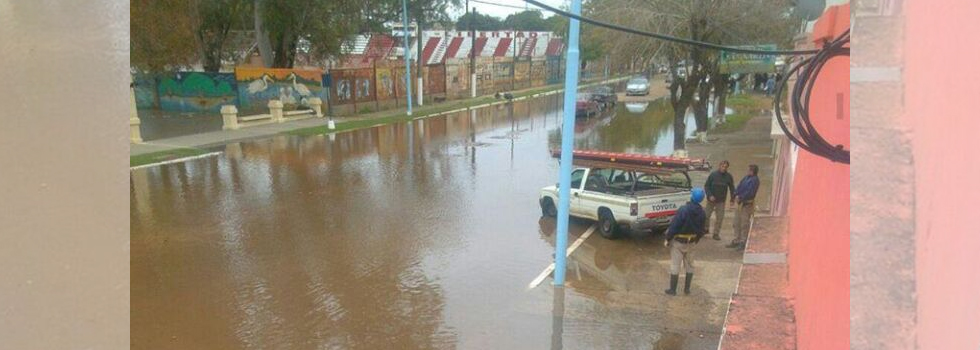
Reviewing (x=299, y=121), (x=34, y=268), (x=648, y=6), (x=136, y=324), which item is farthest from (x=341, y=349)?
(x=299, y=121)

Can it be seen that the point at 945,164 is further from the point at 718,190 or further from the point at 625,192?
the point at 625,192

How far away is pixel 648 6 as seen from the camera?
18469 mm

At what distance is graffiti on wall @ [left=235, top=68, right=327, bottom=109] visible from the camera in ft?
109

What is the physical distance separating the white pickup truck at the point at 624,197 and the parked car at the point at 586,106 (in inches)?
800

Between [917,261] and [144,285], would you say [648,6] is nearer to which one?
[144,285]

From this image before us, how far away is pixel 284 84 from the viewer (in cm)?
3322

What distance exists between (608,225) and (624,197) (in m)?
0.60

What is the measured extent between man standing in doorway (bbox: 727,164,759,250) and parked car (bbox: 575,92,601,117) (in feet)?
70.9

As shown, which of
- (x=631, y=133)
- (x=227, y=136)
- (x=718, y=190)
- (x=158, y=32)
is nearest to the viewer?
(x=718, y=190)

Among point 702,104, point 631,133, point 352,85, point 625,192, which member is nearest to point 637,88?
point 631,133

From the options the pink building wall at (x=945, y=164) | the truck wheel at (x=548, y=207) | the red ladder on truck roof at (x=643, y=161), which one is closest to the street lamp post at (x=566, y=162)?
the red ladder on truck roof at (x=643, y=161)

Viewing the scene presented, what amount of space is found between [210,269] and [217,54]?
30195 mm

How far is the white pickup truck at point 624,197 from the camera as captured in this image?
10.8 metres

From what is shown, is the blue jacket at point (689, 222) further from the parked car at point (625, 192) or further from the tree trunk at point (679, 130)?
the tree trunk at point (679, 130)
